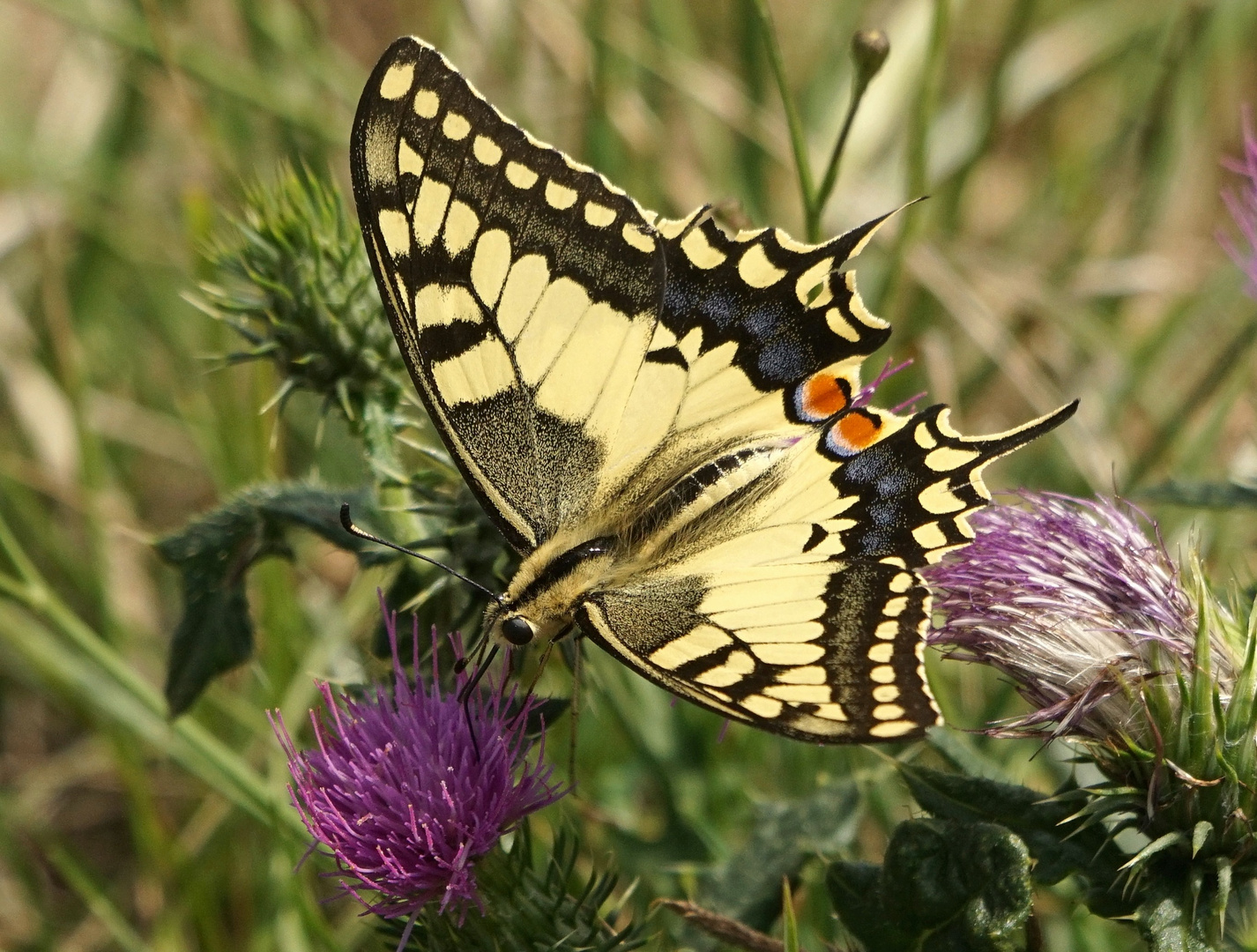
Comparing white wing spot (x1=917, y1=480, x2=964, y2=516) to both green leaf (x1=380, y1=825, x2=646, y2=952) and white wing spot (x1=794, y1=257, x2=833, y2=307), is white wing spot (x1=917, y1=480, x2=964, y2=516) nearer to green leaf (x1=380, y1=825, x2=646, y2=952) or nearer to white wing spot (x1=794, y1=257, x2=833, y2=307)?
white wing spot (x1=794, y1=257, x2=833, y2=307)

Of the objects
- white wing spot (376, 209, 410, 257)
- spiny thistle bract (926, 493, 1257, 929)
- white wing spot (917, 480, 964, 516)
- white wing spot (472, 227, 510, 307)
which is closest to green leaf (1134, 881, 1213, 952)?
spiny thistle bract (926, 493, 1257, 929)

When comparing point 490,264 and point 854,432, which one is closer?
point 854,432

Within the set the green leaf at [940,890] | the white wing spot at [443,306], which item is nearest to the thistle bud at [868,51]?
the white wing spot at [443,306]

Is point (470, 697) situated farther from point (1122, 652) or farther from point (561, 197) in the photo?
point (1122, 652)

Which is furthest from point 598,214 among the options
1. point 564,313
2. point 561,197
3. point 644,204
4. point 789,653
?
point 644,204

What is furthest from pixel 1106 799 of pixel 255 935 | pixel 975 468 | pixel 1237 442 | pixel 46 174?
pixel 46 174

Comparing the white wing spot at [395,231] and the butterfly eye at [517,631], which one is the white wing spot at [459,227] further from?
the butterfly eye at [517,631]
